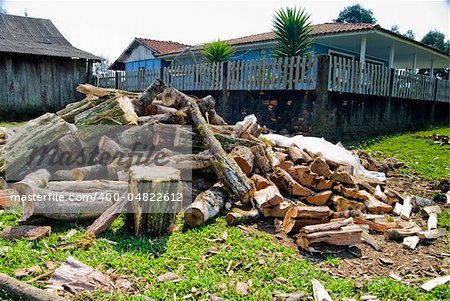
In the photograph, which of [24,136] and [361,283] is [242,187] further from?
[24,136]

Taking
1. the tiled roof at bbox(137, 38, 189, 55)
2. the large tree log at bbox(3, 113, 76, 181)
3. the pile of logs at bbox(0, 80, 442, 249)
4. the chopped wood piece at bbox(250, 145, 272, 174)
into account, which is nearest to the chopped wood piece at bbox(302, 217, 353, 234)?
the pile of logs at bbox(0, 80, 442, 249)

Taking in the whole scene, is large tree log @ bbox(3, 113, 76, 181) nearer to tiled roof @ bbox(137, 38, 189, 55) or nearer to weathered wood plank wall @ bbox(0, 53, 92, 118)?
weathered wood plank wall @ bbox(0, 53, 92, 118)

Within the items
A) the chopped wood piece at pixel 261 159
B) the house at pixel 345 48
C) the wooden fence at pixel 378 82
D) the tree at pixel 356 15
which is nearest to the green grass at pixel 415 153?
the wooden fence at pixel 378 82

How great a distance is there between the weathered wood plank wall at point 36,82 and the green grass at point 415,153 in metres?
13.4

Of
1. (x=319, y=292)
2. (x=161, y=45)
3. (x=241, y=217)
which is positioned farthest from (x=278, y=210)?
(x=161, y=45)

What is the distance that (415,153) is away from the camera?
865 cm

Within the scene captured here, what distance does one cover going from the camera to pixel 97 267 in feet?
9.95

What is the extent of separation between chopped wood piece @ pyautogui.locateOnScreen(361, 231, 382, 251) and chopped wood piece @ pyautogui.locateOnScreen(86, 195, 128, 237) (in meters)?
2.57

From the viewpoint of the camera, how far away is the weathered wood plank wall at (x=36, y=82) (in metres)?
14.9

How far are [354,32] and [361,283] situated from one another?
12746mm

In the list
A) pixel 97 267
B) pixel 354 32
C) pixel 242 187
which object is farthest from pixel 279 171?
pixel 354 32

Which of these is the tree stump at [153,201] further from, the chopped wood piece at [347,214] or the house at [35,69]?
the house at [35,69]

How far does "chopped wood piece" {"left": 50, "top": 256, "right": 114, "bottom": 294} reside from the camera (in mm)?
2760

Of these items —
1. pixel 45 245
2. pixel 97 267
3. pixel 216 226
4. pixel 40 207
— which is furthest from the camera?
pixel 216 226
